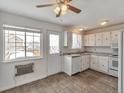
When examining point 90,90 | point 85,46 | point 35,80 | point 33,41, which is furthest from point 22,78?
point 85,46

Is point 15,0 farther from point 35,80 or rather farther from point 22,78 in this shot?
point 35,80

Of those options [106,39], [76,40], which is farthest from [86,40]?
[106,39]

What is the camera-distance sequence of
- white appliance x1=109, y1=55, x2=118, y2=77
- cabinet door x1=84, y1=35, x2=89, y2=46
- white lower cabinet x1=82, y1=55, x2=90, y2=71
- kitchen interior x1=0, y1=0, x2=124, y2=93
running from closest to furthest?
kitchen interior x1=0, y1=0, x2=124, y2=93, white appliance x1=109, y1=55, x2=118, y2=77, white lower cabinet x1=82, y1=55, x2=90, y2=71, cabinet door x1=84, y1=35, x2=89, y2=46

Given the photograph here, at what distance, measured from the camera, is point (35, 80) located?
10.8 ft

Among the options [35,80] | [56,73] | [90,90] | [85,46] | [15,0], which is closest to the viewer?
[15,0]

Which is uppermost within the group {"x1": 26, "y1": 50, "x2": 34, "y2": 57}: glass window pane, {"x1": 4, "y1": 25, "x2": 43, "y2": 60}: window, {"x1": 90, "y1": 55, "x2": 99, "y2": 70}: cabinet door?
{"x1": 4, "y1": 25, "x2": 43, "y2": 60}: window

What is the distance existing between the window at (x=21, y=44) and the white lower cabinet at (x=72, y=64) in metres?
1.31

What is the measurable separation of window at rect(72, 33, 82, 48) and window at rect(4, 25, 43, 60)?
6.86 ft

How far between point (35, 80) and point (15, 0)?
2.79 meters

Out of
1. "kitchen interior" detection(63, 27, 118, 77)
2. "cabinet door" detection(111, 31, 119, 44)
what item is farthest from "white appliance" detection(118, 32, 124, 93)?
"cabinet door" detection(111, 31, 119, 44)

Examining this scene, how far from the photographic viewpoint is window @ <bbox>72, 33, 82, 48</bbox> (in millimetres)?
4859

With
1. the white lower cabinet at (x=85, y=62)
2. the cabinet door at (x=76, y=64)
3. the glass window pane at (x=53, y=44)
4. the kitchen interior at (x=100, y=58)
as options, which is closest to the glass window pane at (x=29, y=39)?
the glass window pane at (x=53, y=44)

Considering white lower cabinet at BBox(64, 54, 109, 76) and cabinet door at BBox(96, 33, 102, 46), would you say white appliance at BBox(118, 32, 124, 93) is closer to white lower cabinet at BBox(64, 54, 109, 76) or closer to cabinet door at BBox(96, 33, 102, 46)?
white lower cabinet at BBox(64, 54, 109, 76)

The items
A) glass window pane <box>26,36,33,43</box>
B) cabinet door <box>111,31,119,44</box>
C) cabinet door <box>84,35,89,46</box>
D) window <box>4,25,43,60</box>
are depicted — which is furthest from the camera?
cabinet door <box>84,35,89,46</box>
